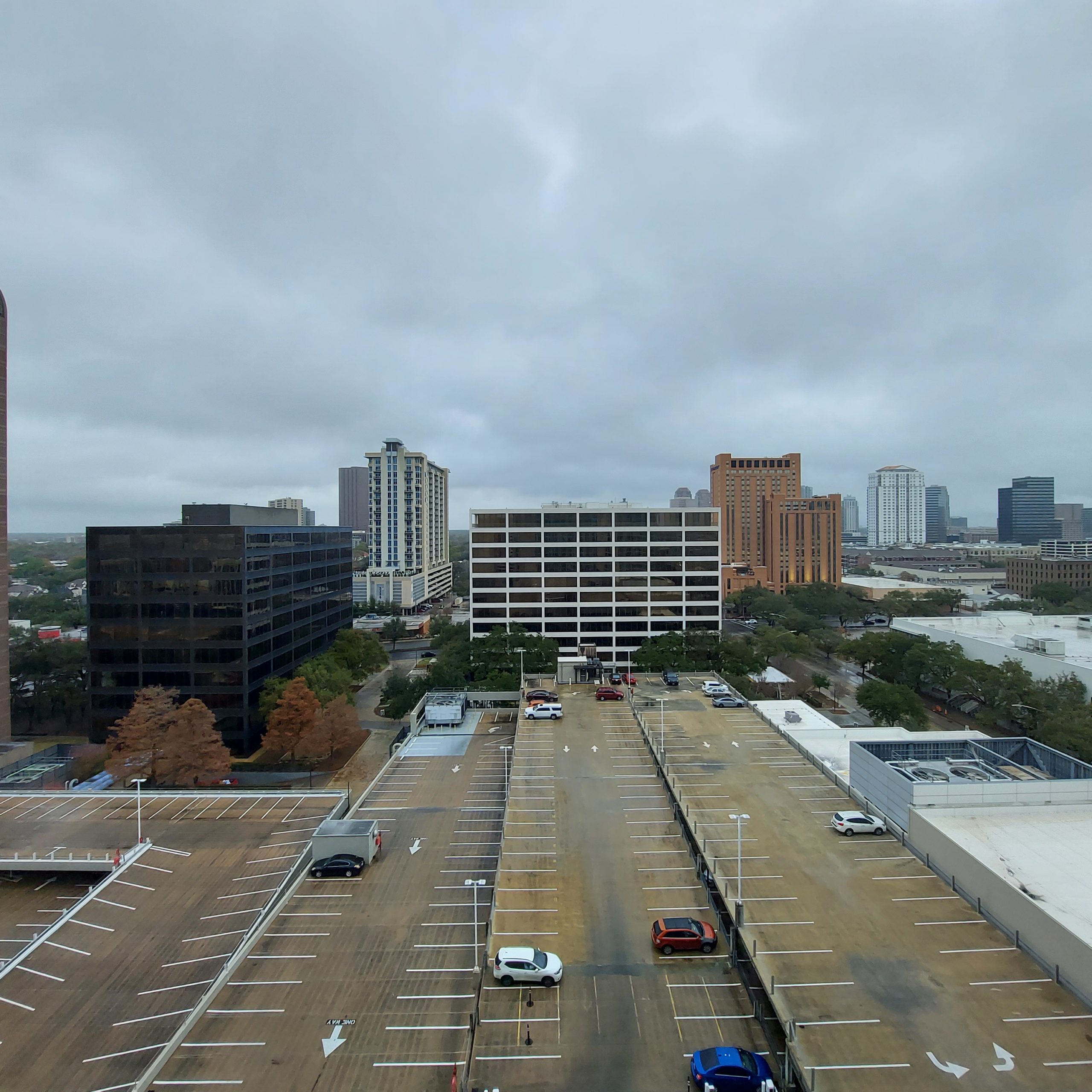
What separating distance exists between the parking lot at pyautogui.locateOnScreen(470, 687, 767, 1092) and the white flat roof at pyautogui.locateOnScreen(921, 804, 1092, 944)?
27.2 ft

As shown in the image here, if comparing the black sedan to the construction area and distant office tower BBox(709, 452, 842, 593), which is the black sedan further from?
distant office tower BBox(709, 452, 842, 593)

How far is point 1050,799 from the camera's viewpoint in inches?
902

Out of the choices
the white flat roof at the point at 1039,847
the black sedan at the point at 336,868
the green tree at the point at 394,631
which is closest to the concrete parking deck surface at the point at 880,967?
the white flat roof at the point at 1039,847

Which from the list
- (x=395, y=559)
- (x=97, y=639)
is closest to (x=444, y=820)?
(x=97, y=639)

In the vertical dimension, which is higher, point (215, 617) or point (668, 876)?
point (215, 617)

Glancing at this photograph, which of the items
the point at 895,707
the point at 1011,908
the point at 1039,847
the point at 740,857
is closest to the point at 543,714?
the point at 740,857

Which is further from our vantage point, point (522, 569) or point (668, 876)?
point (522, 569)

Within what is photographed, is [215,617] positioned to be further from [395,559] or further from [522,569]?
[395,559]

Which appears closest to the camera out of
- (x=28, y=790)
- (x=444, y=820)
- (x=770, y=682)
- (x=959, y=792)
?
(x=959, y=792)

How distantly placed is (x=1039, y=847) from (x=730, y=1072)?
13833 millimetres

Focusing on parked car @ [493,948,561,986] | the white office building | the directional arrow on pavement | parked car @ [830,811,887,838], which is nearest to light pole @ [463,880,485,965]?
parked car @ [493,948,561,986]

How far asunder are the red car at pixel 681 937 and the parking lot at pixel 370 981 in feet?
16.2

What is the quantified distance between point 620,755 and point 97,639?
1629 inches

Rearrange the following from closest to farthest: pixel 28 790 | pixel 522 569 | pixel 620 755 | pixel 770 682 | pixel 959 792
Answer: pixel 959 792 < pixel 620 755 < pixel 28 790 < pixel 770 682 < pixel 522 569
